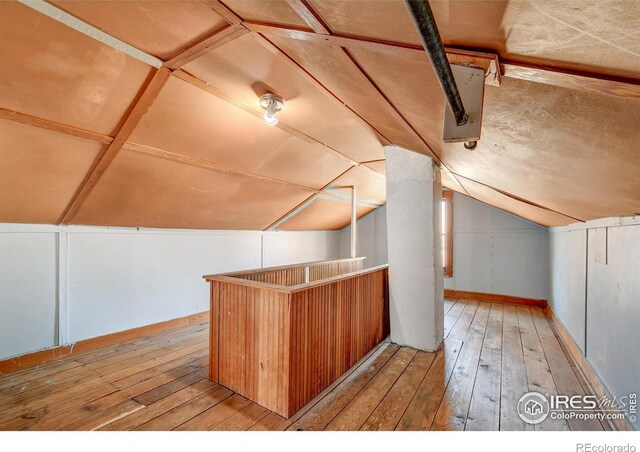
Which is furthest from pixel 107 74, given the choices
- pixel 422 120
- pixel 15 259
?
pixel 15 259

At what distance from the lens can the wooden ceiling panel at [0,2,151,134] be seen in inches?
56.6

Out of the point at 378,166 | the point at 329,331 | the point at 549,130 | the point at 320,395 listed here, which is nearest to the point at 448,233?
the point at 378,166

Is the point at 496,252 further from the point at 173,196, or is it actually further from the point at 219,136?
the point at 173,196

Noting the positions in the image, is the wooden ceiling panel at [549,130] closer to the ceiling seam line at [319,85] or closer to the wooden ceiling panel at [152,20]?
the ceiling seam line at [319,85]

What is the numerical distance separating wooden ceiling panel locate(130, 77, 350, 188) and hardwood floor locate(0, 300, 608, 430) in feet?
6.52

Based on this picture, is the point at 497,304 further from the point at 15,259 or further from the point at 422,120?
the point at 15,259

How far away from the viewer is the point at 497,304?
16.9 ft

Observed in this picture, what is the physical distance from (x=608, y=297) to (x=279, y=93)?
2.87m

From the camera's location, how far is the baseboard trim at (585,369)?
1.83 metres

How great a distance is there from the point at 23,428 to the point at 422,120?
3.14 meters

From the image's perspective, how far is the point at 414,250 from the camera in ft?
10.3

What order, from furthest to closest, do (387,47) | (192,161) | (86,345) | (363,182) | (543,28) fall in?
(363,182) → (86,345) → (192,161) → (387,47) → (543,28)

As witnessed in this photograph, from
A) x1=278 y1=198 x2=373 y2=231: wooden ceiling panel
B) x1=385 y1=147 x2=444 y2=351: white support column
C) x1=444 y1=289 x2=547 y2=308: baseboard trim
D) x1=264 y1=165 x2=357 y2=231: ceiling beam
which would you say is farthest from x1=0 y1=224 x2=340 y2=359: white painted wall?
x1=444 y1=289 x2=547 y2=308: baseboard trim

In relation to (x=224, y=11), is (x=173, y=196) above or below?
below
